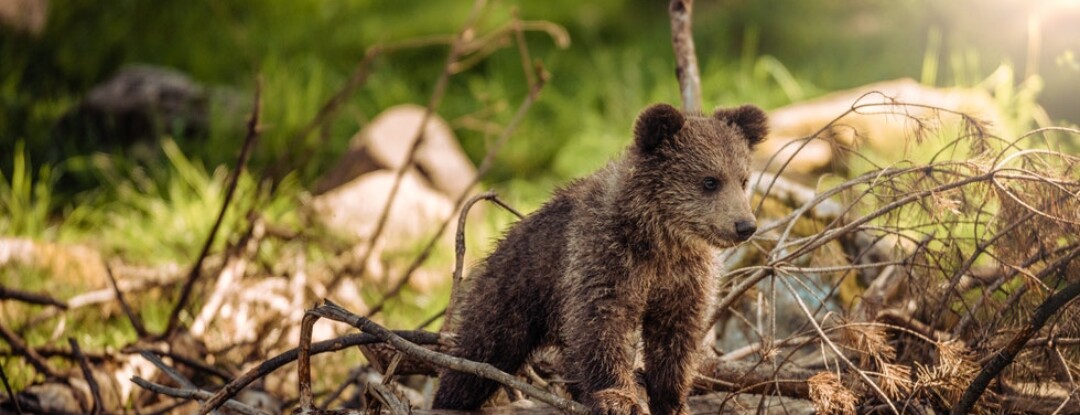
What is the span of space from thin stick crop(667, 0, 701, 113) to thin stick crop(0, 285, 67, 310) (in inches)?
115

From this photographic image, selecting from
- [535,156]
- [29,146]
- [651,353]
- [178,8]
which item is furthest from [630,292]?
[178,8]

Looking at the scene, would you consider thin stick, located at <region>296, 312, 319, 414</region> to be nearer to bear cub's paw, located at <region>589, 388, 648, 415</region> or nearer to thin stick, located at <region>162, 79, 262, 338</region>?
bear cub's paw, located at <region>589, 388, 648, 415</region>

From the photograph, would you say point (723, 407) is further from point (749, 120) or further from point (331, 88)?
point (331, 88)

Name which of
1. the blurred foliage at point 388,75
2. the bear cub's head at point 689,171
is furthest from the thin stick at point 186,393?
the blurred foliage at point 388,75

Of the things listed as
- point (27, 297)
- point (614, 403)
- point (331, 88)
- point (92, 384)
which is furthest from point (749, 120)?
point (331, 88)

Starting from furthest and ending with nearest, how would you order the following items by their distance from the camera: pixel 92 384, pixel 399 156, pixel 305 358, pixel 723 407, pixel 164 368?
pixel 399 156 → pixel 92 384 → pixel 164 368 → pixel 723 407 → pixel 305 358

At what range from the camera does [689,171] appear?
3.76m

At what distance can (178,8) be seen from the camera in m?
10.7

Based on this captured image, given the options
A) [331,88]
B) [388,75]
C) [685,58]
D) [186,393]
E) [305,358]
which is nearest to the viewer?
[305,358]

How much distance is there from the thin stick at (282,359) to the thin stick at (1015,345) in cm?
172

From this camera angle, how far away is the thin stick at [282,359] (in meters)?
3.71

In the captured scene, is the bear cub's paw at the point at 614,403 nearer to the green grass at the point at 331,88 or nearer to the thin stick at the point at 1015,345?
the thin stick at the point at 1015,345

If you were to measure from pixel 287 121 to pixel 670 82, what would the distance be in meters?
3.05

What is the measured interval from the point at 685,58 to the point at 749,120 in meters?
1.26
